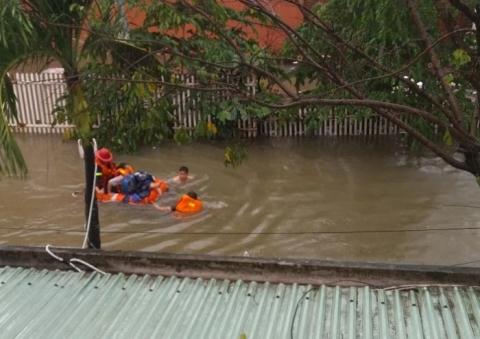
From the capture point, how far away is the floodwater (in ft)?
25.0

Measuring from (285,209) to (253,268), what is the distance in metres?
4.74

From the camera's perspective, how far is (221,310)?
3.77 meters

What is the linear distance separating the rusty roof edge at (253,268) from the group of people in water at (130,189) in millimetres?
4156

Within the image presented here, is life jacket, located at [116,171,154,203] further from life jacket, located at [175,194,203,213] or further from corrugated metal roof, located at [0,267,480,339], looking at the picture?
corrugated metal roof, located at [0,267,480,339]

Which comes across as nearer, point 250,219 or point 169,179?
point 250,219

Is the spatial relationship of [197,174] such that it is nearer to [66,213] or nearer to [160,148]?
[160,148]

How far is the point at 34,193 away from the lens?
9695 mm

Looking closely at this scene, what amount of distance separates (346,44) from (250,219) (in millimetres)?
4710

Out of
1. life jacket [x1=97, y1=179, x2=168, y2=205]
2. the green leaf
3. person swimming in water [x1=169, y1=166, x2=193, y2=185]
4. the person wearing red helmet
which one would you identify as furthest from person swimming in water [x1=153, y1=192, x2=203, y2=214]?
the green leaf

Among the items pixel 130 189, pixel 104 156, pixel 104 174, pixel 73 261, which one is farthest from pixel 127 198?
pixel 73 261

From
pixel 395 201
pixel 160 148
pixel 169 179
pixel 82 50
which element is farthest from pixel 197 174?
pixel 82 50

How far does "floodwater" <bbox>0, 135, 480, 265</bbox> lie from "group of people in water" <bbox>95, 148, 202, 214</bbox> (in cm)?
15

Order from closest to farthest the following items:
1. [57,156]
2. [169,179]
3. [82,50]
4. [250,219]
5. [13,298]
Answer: [13,298], [82,50], [250,219], [169,179], [57,156]

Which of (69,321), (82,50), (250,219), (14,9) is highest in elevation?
(14,9)
